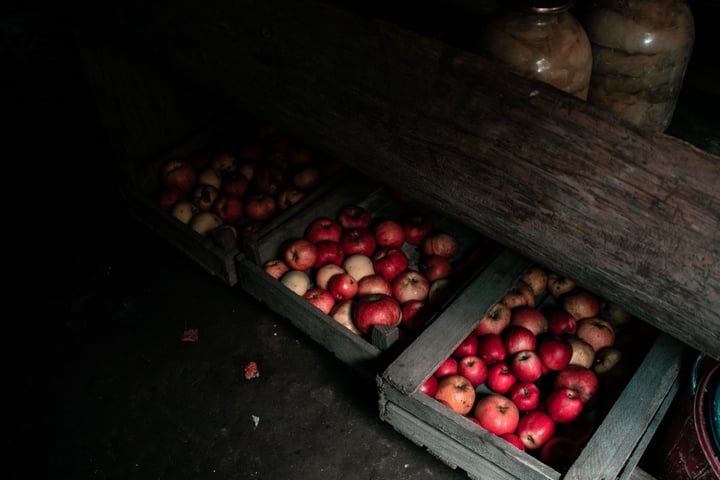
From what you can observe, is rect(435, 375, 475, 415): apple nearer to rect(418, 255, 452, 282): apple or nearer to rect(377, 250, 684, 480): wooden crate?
rect(377, 250, 684, 480): wooden crate

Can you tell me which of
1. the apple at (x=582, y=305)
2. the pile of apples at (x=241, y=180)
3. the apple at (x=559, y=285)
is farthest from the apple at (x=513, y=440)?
the pile of apples at (x=241, y=180)

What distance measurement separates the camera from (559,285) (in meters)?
3.13

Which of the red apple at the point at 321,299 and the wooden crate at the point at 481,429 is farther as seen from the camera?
the red apple at the point at 321,299

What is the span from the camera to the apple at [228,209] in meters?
3.56

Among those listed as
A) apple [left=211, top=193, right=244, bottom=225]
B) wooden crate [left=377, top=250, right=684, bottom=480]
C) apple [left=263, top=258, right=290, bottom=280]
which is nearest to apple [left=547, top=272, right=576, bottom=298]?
wooden crate [left=377, top=250, right=684, bottom=480]

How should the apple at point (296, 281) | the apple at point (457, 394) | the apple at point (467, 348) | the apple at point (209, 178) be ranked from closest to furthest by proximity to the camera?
the apple at point (457, 394) → the apple at point (467, 348) → the apple at point (296, 281) → the apple at point (209, 178)

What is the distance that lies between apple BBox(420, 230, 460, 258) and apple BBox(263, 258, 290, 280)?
76 centimetres

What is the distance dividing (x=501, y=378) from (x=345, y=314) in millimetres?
785

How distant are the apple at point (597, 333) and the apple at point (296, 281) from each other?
4.39 feet

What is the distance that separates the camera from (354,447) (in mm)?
2877

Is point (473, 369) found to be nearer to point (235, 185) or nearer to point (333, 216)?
point (333, 216)

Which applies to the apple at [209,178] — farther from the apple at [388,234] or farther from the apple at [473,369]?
the apple at [473,369]

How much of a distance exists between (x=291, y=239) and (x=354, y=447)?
1101mm

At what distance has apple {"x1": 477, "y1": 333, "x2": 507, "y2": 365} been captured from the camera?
277 cm
